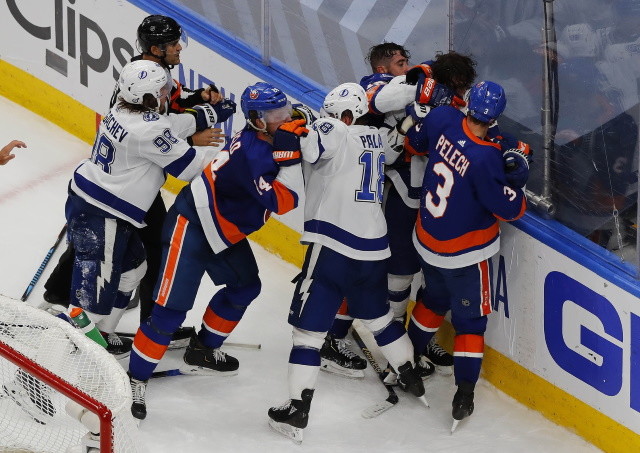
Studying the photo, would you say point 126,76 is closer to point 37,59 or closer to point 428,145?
point 428,145

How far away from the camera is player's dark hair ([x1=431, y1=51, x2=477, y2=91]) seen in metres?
4.55

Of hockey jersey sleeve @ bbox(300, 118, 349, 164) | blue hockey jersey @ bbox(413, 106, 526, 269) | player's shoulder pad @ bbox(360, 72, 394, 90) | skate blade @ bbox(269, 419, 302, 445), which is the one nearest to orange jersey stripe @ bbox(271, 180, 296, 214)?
hockey jersey sleeve @ bbox(300, 118, 349, 164)

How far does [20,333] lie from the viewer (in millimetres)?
3785

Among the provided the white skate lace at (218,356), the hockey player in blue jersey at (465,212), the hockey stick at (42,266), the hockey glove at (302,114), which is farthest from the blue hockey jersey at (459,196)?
the hockey stick at (42,266)

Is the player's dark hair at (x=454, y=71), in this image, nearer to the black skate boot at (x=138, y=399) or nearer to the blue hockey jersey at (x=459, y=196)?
the blue hockey jersey at (x=459, y=196)

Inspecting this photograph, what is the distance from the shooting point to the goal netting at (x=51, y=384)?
11.4 feet

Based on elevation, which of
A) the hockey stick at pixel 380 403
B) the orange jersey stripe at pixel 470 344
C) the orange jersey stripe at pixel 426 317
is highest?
the orange jersey stripe at pixel 470 344

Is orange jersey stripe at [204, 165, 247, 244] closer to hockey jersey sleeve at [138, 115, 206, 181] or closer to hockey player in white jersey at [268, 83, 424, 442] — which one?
hockey jersey sleeve at [138, 115, 206, 181]

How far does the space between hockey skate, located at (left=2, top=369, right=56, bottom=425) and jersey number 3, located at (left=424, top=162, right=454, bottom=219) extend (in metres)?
1.46

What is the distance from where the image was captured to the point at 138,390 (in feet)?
15.1

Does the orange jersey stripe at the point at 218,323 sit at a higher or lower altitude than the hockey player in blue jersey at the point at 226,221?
lower

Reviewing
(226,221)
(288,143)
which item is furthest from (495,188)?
(226,221)

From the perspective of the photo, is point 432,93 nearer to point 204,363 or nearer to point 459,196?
point 459,196

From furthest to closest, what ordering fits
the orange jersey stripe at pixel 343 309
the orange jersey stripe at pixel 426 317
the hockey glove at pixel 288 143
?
the orange jersey stripe at pixel 343 309 → the orange jersey stripe at pixel 426 317 → the hockey glove at pixel 288 143
